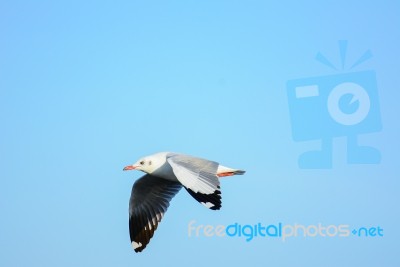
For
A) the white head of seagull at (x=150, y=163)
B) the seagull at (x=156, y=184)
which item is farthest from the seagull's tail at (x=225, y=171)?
the white head of seagull at (x=150, y=163)

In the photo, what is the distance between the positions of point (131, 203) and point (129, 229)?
0.25m

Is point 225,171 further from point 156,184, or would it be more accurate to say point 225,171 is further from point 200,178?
point 200,178

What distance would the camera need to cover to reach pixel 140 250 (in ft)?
20.6

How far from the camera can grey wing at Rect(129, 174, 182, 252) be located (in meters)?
6.33

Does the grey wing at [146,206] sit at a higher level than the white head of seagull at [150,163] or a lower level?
lower

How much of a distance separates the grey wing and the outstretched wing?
36.7 inches

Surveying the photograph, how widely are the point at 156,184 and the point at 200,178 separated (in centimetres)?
155

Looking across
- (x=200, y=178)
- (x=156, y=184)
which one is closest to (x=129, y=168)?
(x=156, y=184)

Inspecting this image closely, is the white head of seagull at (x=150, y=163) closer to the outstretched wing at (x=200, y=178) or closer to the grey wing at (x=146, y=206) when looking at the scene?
the grey wing at (x=146, y=206)

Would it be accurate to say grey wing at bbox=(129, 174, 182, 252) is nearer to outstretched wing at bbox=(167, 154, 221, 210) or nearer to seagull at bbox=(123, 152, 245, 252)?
seagull at bbox=(123, 152, 245, 252)

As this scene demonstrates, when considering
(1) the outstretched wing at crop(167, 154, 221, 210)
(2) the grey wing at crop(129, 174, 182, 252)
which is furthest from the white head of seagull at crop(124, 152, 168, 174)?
(1) the outstretched wing at crop(167, 154, 221, 210)

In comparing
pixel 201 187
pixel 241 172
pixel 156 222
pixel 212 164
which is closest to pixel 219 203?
pixel 201 187

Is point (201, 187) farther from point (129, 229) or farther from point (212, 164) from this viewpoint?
point (129, 229)

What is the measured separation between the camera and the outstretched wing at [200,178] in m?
4.62
